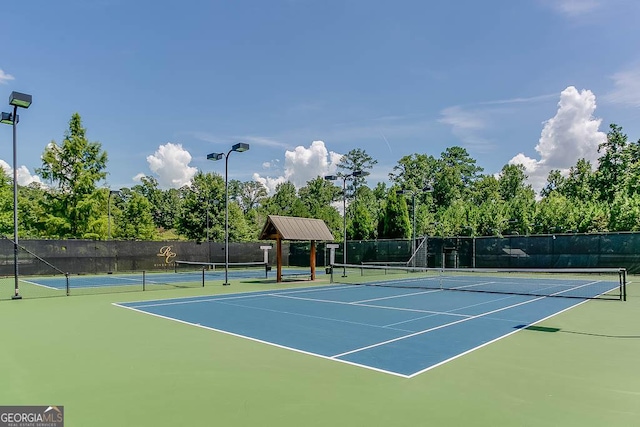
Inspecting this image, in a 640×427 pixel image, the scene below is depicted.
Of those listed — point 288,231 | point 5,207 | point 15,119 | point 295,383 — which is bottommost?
point 295,383

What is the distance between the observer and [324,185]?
3049 inches

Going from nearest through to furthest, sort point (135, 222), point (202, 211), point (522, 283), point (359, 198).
Result: point (522, 283) → point (135, 222) → point (202, 211) → point (359, 198)

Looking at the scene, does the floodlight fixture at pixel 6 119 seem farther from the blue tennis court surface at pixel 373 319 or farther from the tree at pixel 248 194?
the tree at pixel 248 194

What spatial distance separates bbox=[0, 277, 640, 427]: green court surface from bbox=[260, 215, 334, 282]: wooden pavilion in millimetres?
12678

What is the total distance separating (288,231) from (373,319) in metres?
11.9

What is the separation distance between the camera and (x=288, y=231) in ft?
72.1

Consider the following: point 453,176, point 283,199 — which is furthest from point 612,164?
point 283,199

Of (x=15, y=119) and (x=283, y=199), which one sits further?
(x=283, y=199)

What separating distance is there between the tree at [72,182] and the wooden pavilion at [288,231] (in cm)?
2101

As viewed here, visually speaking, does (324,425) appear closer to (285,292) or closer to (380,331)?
(380,331)

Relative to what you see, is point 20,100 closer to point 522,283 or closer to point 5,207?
point 522,283

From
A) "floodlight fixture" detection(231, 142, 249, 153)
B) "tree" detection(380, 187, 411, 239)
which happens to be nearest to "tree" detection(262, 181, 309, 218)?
"tree" detection(380, 187, 411, 239)

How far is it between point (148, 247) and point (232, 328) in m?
24.3

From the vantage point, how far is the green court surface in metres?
4.52
